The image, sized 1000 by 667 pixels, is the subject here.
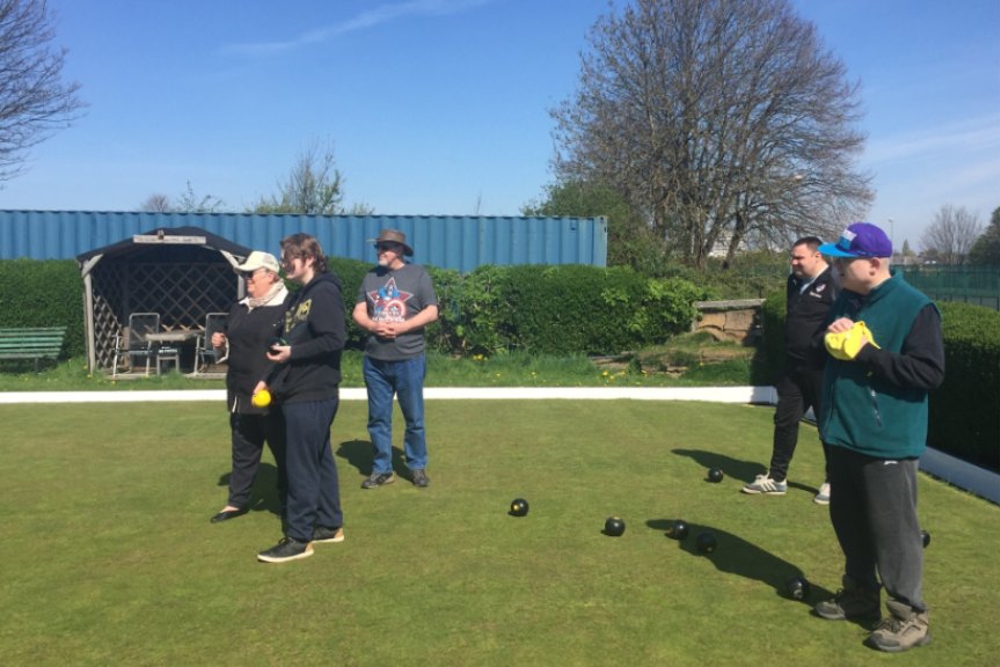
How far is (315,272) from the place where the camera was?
4922 mm

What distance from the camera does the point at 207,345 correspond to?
13773 millimetres

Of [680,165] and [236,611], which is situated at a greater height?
[680,165]

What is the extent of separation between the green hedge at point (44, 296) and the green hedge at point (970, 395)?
13623mm

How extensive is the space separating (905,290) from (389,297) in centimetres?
371

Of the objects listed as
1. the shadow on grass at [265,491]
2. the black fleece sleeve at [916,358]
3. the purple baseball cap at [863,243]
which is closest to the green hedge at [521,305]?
the shadow on grass at [265,491]

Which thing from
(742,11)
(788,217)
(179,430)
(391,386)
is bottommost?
(179,430)

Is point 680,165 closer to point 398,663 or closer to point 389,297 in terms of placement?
point 389,297

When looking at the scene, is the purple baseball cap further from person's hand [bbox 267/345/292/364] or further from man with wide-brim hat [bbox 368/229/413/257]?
man with wide-brim hat [bbox 368/229/413/257]

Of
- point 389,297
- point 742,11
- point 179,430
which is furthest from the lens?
point 742,11

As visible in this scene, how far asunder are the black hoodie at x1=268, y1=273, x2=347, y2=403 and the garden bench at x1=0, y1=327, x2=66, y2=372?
35.2 ft

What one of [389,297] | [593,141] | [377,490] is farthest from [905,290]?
[593,141]

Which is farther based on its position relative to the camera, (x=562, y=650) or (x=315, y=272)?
(x=315, y=272)

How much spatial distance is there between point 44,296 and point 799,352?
13.3 m

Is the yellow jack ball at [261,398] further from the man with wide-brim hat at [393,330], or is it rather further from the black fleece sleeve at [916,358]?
the black fleece sleeve at [916,358]
